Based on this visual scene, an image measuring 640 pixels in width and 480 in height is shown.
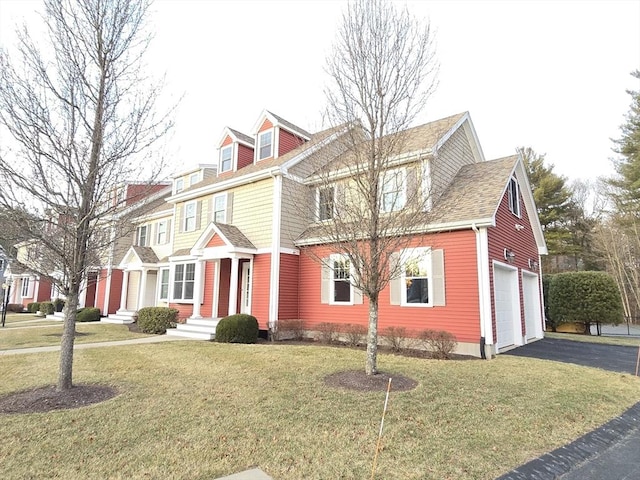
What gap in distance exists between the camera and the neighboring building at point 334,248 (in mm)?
9883

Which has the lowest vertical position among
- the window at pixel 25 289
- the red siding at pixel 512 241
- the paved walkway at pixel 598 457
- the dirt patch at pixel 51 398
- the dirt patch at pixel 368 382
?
the paved walkway at pixel 598 457

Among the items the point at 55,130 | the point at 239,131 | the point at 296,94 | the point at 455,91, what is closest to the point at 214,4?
the point at 296,94

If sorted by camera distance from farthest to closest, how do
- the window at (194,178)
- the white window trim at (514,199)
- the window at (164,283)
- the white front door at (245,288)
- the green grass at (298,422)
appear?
1. the window at (194,178)
2. the window at (164,283)
3. the white front door at (245,288)
4. the white window trim at (514,199)
5. the green grass at (298,422)

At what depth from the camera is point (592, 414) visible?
17.2 feet

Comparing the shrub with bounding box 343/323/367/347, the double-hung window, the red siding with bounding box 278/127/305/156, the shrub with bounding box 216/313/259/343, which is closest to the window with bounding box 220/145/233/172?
the red siding with bounding box 278/127/305/156

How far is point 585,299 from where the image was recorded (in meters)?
16.6

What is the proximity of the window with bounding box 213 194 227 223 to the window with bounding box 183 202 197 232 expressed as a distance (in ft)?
5.14

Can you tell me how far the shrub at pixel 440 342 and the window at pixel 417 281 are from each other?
4.13 feet

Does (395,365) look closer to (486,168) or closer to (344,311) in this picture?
(344,311)

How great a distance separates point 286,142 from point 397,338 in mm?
10199

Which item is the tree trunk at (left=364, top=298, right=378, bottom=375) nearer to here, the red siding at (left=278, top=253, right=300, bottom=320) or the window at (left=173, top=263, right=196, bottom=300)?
the red siding at (left=278, top=253, right=300, bottom=320)

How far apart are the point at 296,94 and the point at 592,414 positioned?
813 cm

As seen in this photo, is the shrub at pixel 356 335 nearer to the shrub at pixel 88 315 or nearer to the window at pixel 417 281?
the window at pixel 417 281

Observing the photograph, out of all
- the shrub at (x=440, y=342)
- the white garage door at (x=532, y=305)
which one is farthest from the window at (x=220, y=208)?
the white garage door at (x=532, y=305)
